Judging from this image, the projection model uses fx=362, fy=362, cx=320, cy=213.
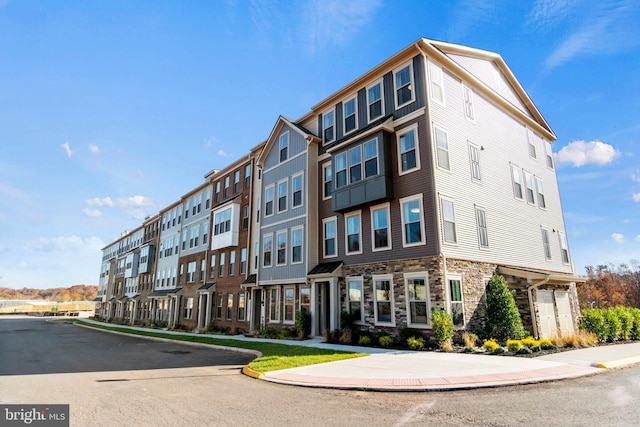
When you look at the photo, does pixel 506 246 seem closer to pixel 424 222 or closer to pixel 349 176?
pixel 424 222

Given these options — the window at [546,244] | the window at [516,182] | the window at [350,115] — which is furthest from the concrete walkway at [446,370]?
the window at [350,115]

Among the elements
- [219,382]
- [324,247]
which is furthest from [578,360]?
[324,247]

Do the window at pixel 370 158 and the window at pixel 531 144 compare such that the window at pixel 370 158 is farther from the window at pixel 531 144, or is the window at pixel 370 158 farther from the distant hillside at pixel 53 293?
the distant hillside at pixel 53 293

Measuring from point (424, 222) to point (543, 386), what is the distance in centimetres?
827

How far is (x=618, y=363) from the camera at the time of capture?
10.0 metres

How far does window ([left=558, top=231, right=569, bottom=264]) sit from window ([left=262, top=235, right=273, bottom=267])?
1828cm

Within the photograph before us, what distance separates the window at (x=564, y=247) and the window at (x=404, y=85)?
13.9m

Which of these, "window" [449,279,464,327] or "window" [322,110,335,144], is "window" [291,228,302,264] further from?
"window" [449,279,464,327]

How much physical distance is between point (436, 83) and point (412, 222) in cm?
681

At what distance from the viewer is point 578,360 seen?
35.0ft

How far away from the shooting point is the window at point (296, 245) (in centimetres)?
2125

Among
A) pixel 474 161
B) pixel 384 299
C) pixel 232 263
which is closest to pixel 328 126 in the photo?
pixel 474 161

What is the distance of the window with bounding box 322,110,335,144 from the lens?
21.5 metres

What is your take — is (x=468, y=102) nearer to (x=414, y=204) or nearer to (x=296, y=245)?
(x=414, y=204)
